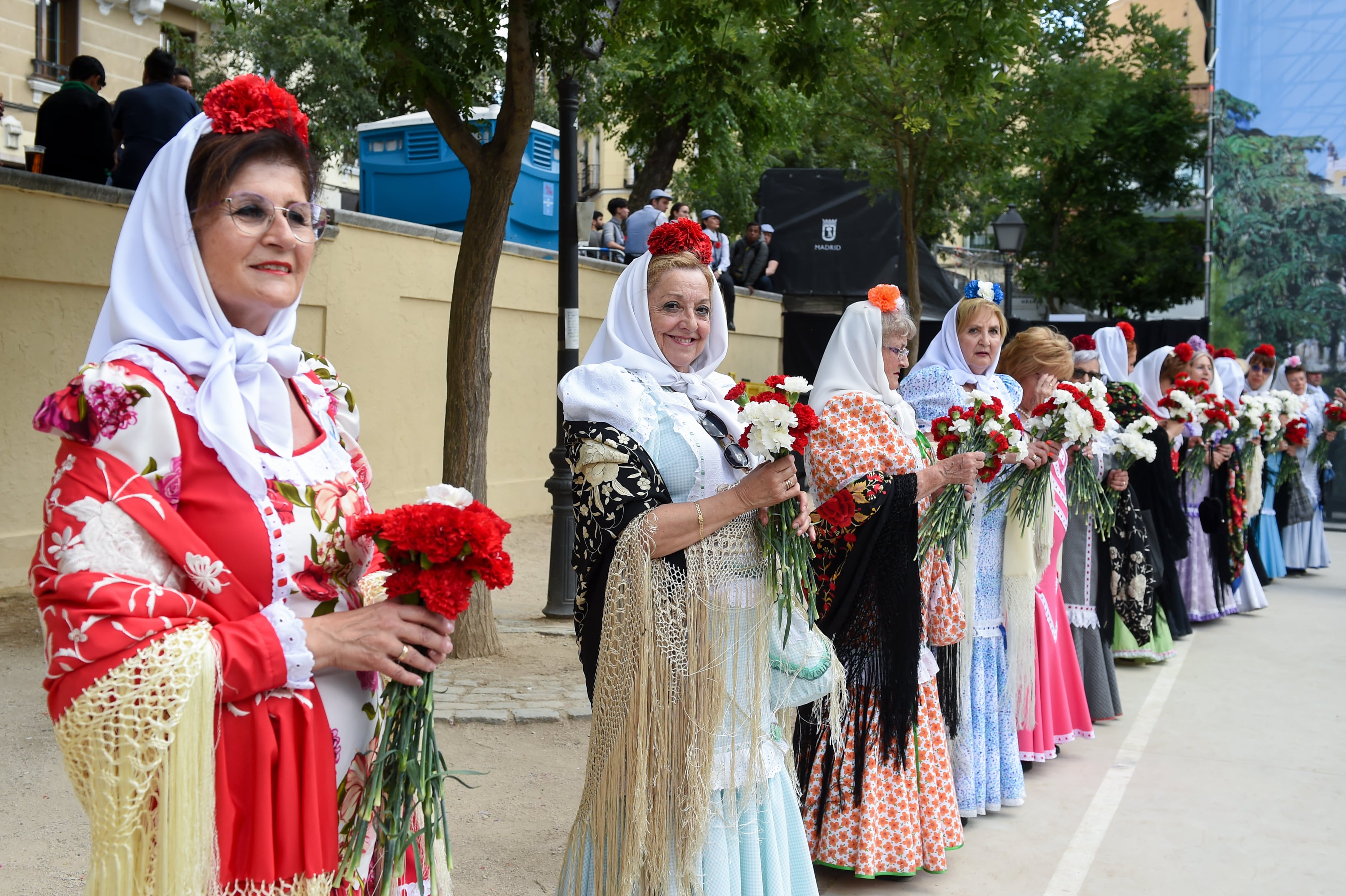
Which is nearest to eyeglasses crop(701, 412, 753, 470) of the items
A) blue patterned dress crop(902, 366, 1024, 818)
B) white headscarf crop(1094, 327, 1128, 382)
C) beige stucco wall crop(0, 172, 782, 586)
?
blue patterned dress crop(902, 366, 1024, 818)

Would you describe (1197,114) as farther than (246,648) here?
Yes

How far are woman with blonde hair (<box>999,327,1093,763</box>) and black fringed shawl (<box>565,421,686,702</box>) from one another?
284cm

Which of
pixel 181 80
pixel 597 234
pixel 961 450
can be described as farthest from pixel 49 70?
pixel 961 450

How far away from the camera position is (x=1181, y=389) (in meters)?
8.10

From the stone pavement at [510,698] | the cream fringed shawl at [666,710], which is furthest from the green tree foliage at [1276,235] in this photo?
the cream fringed shawl at [666,710]

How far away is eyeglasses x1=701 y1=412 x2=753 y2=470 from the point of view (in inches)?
124

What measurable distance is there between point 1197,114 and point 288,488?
92.8 feet

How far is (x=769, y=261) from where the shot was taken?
1855 cm

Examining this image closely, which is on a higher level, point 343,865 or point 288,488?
point 288,488

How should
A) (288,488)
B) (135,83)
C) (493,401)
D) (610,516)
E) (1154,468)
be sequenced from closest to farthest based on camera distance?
1. (288,488)
2. (610,516)
3. (1154,468)
4. (493,401)
5. (135,83)

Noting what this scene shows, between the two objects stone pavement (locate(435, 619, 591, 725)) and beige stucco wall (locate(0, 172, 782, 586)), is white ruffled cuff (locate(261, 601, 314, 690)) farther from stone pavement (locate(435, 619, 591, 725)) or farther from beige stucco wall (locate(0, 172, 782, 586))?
beige stucco wall (locate(0, 172, 782, 586))

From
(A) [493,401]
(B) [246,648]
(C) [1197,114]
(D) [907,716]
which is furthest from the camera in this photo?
(C) [1197,114]

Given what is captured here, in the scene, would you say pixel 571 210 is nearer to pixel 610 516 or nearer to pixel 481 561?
pixel 610 516

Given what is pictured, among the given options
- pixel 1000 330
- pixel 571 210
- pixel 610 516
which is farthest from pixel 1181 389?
pixel 610 516
